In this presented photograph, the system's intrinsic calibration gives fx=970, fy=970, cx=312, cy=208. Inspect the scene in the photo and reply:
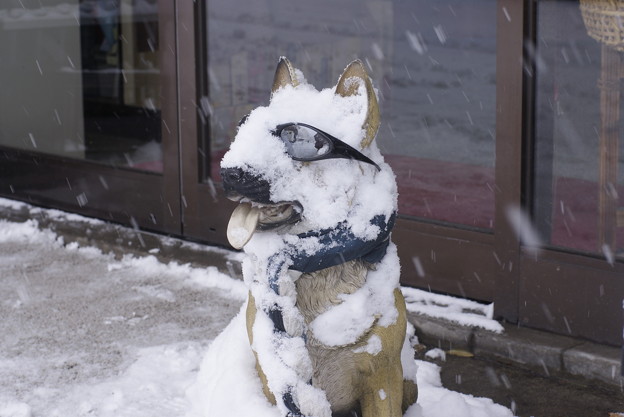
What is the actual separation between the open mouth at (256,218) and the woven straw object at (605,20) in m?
2.52

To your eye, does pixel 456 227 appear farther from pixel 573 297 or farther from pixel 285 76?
pixel 285 76

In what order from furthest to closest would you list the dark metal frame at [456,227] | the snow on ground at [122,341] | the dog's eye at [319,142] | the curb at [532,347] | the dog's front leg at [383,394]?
the dark metal frame at [456,227] → the curb at [532,347] → the snow on ground at [122,341] → the dog's front leg at [383,394] → the dog's eye at [319,142]

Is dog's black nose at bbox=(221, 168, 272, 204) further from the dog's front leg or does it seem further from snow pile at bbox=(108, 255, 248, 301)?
snow pile at bbox=(108, 255, 248, 301)

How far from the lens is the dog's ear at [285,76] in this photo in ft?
10.8

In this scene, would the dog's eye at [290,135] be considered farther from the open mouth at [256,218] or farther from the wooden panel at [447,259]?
the wooden panel at [447,259]

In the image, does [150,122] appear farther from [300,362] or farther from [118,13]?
[300,362]

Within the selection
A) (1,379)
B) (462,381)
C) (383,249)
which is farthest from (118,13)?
(383,249)

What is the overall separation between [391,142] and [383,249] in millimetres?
2846

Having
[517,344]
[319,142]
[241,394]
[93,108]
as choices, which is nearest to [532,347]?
[517,344]

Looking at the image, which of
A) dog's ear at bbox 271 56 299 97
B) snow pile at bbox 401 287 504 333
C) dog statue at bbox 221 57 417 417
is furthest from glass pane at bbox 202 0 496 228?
dog statue at bbox 221 57 417 417

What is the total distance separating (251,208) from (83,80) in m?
5.35

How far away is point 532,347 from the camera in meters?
4.98

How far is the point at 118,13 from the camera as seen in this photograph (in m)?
7.50

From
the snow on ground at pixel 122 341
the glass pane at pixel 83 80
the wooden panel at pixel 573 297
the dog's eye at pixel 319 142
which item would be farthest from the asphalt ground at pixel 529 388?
the glass pane at pixel 83 80
